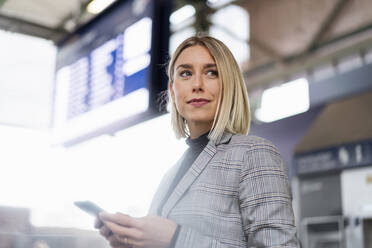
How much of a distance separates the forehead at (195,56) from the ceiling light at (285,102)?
491 cm

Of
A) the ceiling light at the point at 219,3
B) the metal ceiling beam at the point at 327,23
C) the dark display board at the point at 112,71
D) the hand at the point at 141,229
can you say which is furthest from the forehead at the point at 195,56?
the metal ceiling beam at the point at 327,23

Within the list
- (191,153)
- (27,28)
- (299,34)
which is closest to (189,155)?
(191,153)

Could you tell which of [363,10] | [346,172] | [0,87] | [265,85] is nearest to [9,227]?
[0,87]

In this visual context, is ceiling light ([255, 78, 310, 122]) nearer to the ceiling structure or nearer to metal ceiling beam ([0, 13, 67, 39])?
the ceiling structure

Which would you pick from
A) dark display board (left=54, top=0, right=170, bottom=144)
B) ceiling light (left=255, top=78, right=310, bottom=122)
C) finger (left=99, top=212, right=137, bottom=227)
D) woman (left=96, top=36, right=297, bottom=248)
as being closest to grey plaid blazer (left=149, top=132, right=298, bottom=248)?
woman (left=96, top=36, right=297, bottom=248)

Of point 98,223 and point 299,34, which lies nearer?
point 98,223

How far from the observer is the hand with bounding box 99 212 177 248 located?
92 cm

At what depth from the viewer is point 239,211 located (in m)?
0.96

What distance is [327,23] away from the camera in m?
7.29

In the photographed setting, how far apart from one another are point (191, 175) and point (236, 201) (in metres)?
0.12

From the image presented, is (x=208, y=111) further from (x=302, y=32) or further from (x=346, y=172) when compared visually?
(x=302, y=32)

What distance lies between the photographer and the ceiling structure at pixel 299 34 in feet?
23.1

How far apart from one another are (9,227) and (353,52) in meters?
6.91

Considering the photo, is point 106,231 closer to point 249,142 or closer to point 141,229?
point 141,229
